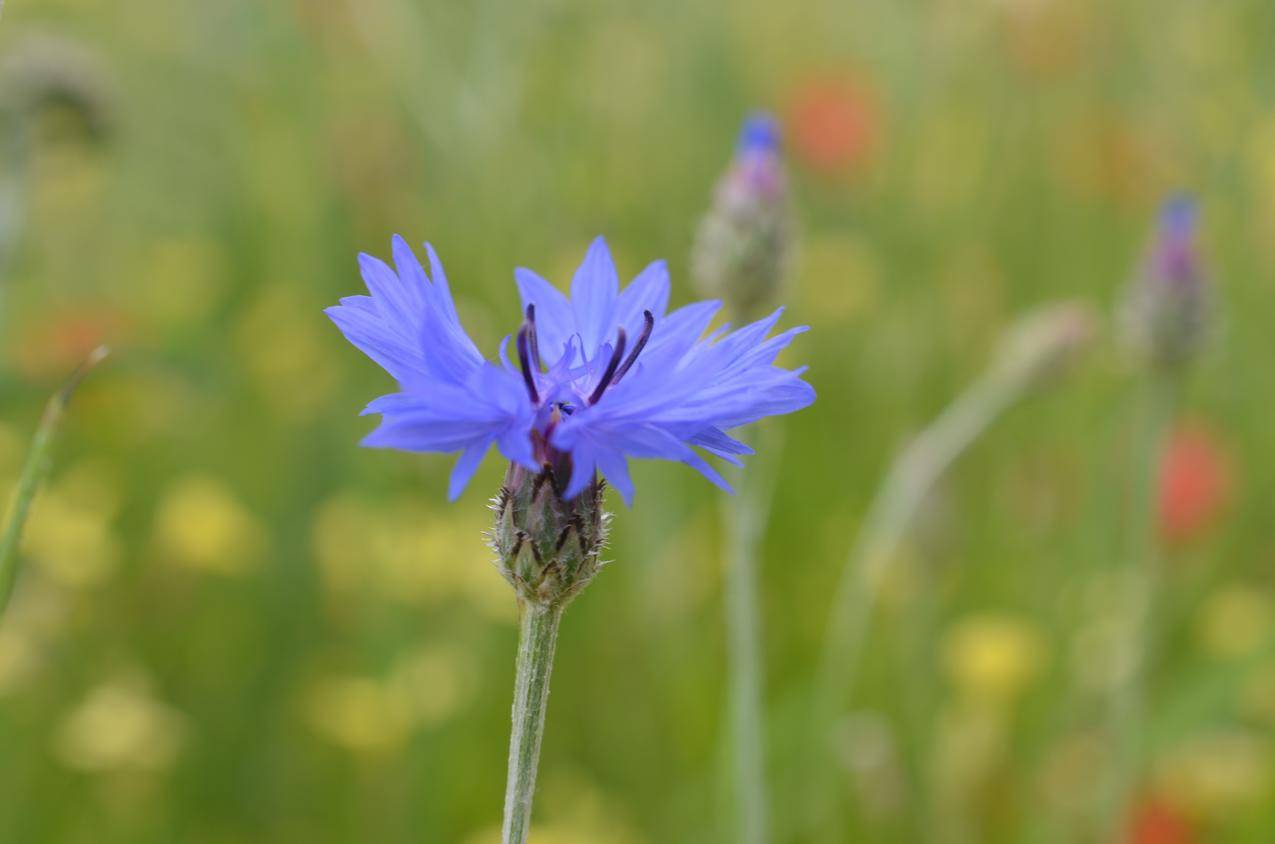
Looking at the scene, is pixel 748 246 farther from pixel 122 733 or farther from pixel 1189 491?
pixel 1189 491

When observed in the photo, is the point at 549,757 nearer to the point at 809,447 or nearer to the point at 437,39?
the point at 809,447

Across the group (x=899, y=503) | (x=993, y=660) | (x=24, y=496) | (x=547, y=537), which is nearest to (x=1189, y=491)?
(x=993, y=660)

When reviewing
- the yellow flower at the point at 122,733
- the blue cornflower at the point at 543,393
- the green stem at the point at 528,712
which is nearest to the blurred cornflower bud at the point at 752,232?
the blue cornflower at the point at 543,393

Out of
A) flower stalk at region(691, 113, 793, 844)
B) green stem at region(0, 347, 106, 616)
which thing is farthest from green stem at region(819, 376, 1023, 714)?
green stem at region(0, 347, 106, 616)

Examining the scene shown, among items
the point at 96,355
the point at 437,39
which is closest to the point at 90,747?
the point at 96,355

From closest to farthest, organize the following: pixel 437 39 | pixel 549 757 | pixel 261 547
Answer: pixel 549 757 < pixel 261 547 < pixel 437 39
